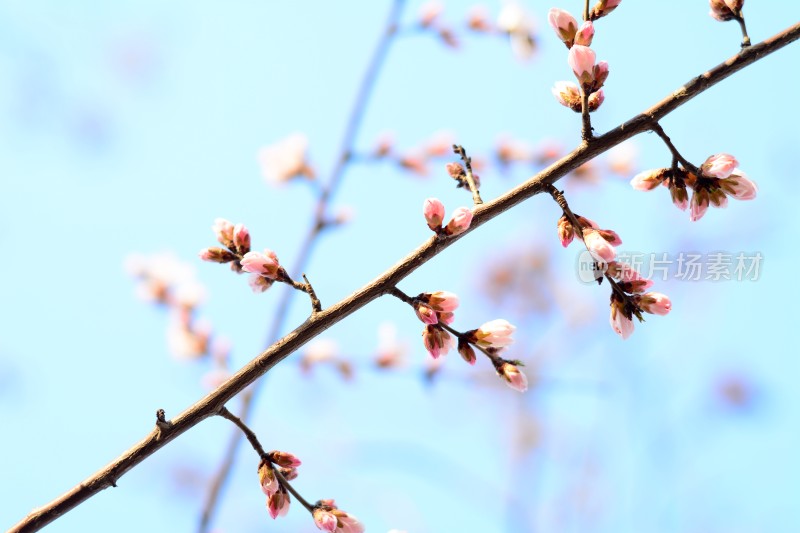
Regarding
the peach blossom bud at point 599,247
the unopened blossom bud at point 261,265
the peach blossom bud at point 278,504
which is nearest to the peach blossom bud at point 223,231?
the unopened blossom bud at point 261,265

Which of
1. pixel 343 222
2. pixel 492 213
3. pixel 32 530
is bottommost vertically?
pixel 32 530

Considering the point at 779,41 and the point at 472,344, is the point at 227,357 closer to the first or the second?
the point at 472,344

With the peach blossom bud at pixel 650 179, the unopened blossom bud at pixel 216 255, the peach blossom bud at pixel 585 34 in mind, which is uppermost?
the peach blossom bud at pixel 585 34

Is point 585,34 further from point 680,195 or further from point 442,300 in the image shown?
point 442,300

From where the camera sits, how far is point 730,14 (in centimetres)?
181

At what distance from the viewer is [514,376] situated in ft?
5.79

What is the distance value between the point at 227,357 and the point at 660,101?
314 cm

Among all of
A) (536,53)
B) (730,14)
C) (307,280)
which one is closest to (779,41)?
(730,14)

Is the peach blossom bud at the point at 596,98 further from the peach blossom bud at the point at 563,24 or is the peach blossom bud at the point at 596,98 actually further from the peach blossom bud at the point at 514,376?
the peach blossom bud at the point at 514,376

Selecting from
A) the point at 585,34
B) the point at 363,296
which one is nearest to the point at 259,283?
the point at 363,296

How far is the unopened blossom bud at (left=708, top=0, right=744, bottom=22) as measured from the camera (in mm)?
1771

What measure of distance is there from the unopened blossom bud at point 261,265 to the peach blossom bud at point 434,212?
0.45m

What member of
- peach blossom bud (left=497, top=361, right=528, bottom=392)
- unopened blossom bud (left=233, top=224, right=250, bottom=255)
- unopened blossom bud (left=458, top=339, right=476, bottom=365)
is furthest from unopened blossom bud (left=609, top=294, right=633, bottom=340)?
unopened blossom bud (left=233, top=224, right=250, bottom=255)

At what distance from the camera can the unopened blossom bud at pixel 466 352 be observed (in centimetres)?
177
